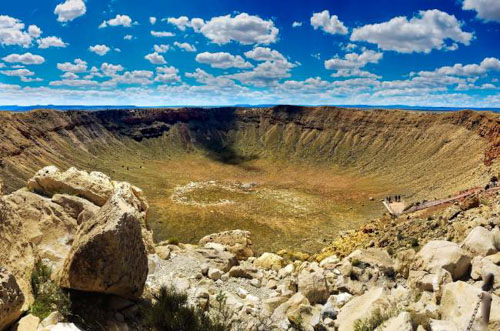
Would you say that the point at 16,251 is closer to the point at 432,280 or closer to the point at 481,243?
the point at 432,280

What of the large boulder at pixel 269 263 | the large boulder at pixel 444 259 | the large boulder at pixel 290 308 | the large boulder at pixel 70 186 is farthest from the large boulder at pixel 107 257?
the large boulder at pixel 269 263

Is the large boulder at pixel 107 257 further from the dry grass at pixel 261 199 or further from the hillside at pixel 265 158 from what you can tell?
the hillside at pixel 265 158

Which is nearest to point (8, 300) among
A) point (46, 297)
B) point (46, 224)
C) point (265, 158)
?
point (46, 297)

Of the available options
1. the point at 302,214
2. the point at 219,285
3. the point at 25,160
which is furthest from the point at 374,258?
the point at 25,160

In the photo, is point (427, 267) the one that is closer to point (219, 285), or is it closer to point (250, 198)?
point (219, 285)

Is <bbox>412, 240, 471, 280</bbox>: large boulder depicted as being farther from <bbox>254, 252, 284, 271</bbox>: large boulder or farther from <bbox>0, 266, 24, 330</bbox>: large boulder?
<bbox>0, 266, 24, 330</bbox>: large boulder
